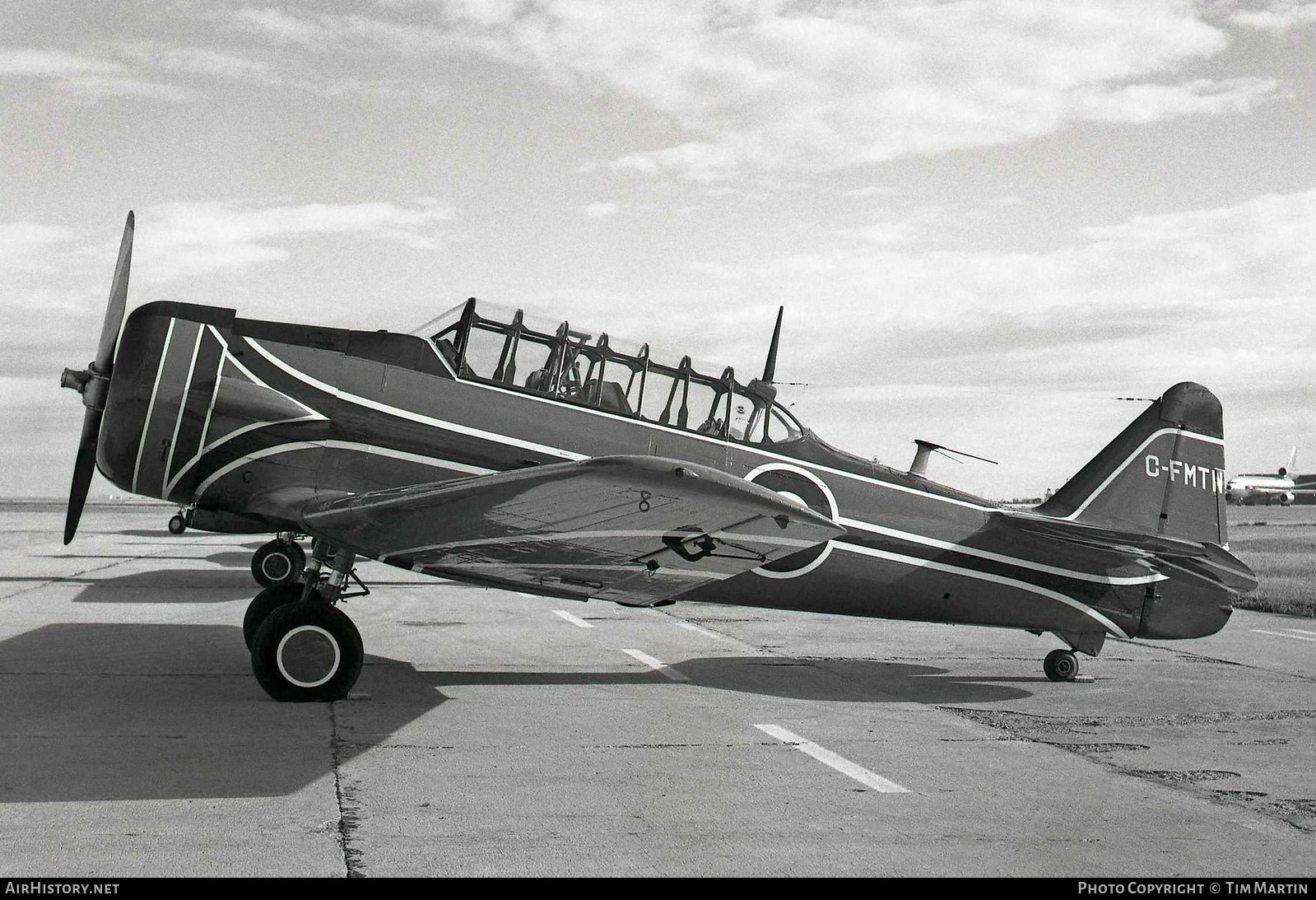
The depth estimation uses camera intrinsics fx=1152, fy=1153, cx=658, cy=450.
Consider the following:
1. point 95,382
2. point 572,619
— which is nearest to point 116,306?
point 95,382

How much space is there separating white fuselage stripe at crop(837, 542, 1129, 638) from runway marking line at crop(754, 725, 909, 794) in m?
2.10

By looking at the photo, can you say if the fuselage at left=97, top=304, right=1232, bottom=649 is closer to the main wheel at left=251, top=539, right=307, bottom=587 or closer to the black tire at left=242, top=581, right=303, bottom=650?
the black tire at left=242, top=581, right=303, bottom=650

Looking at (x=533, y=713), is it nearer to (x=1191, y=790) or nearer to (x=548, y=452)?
(x=548, y=452)

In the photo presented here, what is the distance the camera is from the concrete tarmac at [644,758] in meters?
4.16

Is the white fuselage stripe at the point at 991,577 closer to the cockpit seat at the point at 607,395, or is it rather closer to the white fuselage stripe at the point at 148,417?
the cockpit seat at the point at 607,395

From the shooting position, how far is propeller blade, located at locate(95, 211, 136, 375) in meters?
7.57

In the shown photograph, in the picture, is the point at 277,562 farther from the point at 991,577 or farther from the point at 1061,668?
the point at 1061,668

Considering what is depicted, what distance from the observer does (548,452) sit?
25.1 feet

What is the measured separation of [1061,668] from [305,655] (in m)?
5.66

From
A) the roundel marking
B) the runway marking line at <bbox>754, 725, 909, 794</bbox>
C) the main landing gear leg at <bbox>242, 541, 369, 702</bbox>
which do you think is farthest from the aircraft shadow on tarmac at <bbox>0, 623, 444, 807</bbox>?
the roundel marking

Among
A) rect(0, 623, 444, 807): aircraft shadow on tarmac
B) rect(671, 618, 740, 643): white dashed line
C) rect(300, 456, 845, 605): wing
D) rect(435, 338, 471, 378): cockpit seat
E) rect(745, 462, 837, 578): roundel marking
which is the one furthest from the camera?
rect(671, 618, 740, 643): white dashed line

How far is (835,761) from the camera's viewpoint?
583 cm

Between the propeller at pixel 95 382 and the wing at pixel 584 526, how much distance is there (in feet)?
6.24

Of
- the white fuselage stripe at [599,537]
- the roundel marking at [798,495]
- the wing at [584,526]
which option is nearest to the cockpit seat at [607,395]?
the roundel marking at [798,495]
